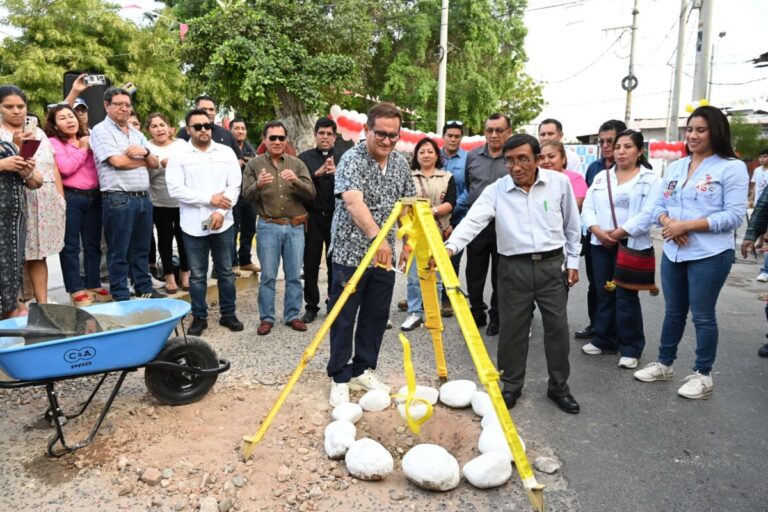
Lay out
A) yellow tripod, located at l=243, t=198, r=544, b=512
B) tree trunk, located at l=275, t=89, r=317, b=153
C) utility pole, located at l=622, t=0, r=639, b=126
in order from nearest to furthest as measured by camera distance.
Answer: yellow tripod, located at l=243, t=198, r=544, b=512, tree trunk, located at l=275, t=89, r=317, b=153, utility pole, located at l=622, t=0, r=639, b=126

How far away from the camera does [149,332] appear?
310 cm

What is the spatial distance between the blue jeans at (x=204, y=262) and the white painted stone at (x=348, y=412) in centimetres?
226

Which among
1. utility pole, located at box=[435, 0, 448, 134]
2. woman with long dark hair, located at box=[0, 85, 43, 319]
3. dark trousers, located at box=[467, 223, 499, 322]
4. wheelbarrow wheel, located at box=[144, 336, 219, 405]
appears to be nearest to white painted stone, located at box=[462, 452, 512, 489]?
wheelbarrow wheel, located at box=[144, 336, 219, 405]

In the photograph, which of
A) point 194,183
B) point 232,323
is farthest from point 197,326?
point 194,183

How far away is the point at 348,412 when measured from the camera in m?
3.45

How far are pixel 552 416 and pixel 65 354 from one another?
3026 mm

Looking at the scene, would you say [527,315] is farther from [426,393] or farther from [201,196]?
[201,196]

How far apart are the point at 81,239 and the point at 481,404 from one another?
420cm

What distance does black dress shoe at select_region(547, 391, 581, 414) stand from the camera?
3682 mm

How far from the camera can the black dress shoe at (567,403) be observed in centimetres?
368

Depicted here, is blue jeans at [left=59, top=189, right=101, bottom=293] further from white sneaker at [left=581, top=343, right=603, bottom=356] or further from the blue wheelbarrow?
white sneaker at [left=581, top=343, right=603, bottom=356]

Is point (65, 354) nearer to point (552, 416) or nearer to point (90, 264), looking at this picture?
point (90, 264)

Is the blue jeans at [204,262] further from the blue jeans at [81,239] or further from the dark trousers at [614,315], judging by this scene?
the dark trousers at [614,315]

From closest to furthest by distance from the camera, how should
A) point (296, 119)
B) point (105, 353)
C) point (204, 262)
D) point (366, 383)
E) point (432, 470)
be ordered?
point (432, 470)
point (105, 353)
point (366, 383)
point (204, 262)
point (296, 119)
